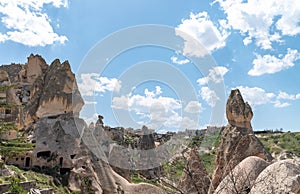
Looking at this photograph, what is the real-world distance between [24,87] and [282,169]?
44994 millimetres

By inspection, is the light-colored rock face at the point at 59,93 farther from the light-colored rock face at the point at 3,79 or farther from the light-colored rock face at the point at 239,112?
the light-colored rock face at the point at 3,79

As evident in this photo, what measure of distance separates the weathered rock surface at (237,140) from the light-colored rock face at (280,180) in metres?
13.6

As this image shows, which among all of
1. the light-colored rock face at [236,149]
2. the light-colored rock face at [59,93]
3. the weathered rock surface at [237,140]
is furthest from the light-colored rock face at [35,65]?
the light-colored rock face at [236,149]

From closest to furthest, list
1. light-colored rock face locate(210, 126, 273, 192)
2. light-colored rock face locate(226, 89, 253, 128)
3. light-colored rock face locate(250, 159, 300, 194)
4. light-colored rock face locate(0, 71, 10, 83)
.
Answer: light-colored rock face locate(250, 159, 300, 194) → light-colored rock face locate(210, 126, 273, 192) → light-colored rock face locate(226, 89, 253, 128) → light-colored rock face locate(0, 71, 10, 83)

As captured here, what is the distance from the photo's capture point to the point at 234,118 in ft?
83.1

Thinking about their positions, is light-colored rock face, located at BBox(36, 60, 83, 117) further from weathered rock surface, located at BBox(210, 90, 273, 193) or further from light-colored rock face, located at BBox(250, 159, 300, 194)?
light-colored rock face, located at BBox(250, 159, 300, 194)

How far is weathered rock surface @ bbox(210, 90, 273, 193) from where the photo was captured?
21594mm

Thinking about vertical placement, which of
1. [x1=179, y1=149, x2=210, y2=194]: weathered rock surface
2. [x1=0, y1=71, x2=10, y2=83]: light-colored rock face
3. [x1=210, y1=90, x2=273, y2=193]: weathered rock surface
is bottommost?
[x1=179, y1=149, x2=210, y2=194]: weathered rock surface

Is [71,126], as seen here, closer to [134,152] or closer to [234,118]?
[234,118]

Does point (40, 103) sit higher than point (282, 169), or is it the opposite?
point (40, 103)

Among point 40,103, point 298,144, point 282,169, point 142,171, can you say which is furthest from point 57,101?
point 298,144

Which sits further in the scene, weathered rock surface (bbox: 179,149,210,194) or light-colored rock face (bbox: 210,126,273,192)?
light-colored rock face (bbox: 210,126,273,192)

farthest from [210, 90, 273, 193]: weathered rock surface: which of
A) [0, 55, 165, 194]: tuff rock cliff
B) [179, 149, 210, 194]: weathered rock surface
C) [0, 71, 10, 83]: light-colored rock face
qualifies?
[0, 71, 10, 83]: light-colored rock face

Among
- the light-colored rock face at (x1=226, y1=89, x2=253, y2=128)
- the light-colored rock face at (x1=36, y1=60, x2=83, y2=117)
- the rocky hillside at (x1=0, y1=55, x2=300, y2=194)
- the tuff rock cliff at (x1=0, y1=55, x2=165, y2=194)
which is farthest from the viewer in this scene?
the light-colored rock face at (x1=36, y1=60, x2=83, y2=117)
